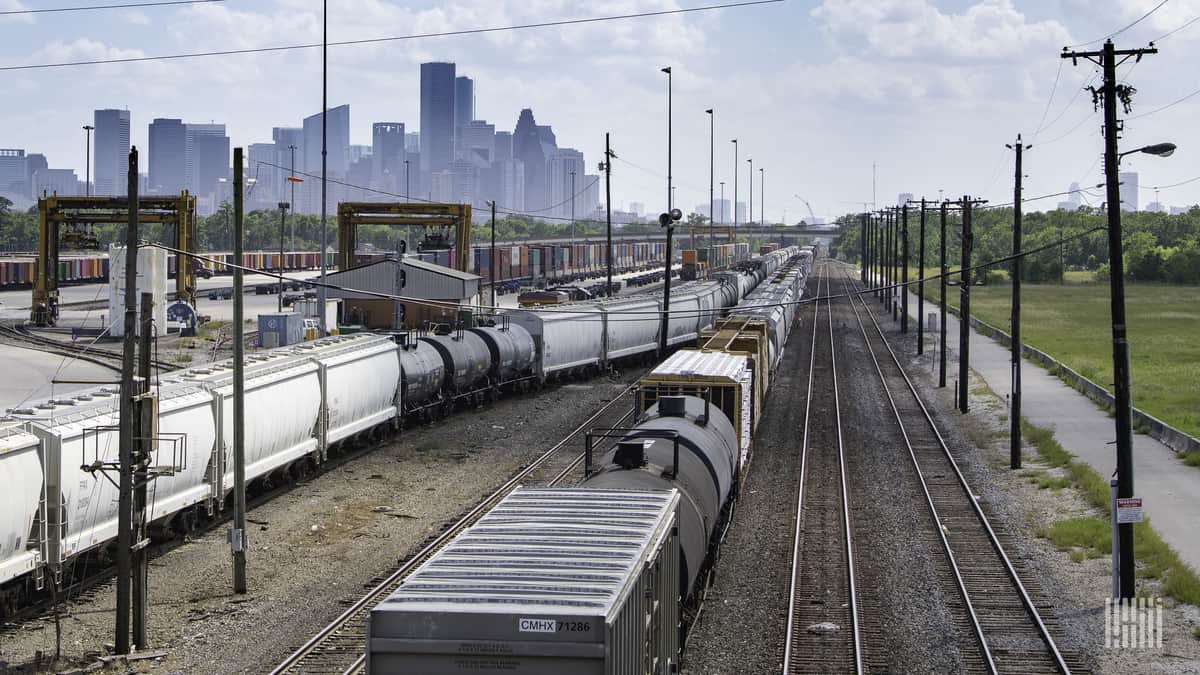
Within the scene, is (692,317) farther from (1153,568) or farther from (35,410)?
(35,410)

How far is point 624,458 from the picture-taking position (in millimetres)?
17359

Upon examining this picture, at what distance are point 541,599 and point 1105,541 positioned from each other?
60.0ft

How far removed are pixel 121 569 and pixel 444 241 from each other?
53.4 metres

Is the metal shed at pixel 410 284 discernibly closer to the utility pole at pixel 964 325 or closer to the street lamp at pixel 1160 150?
the utility pole at pixel 964 325

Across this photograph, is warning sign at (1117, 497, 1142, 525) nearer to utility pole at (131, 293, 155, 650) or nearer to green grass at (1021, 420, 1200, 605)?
green grass at (1021, 420, 1200, 605)

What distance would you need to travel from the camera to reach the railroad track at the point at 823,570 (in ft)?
59.4

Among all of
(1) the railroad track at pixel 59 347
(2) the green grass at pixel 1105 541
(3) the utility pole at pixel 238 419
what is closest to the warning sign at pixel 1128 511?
(2) the green grass at pixel 1105 541

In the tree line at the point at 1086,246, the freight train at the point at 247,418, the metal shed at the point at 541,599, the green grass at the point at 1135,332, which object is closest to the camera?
the metal shed at the point at 541,599

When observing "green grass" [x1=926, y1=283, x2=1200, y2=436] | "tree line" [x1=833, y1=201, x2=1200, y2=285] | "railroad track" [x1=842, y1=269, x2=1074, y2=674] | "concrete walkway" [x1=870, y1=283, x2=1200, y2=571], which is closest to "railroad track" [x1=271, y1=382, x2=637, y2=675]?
"railroad track" [x1=842, y1=269, x2=1074, y2=674]

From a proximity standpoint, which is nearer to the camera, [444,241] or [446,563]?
[446,563]

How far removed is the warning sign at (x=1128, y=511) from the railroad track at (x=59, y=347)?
38.2 m

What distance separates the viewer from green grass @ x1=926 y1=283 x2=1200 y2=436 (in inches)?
1982

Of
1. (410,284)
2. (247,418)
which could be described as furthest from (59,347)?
(247,418)

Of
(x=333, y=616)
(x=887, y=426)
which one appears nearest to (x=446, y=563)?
(x=333, y=616)
